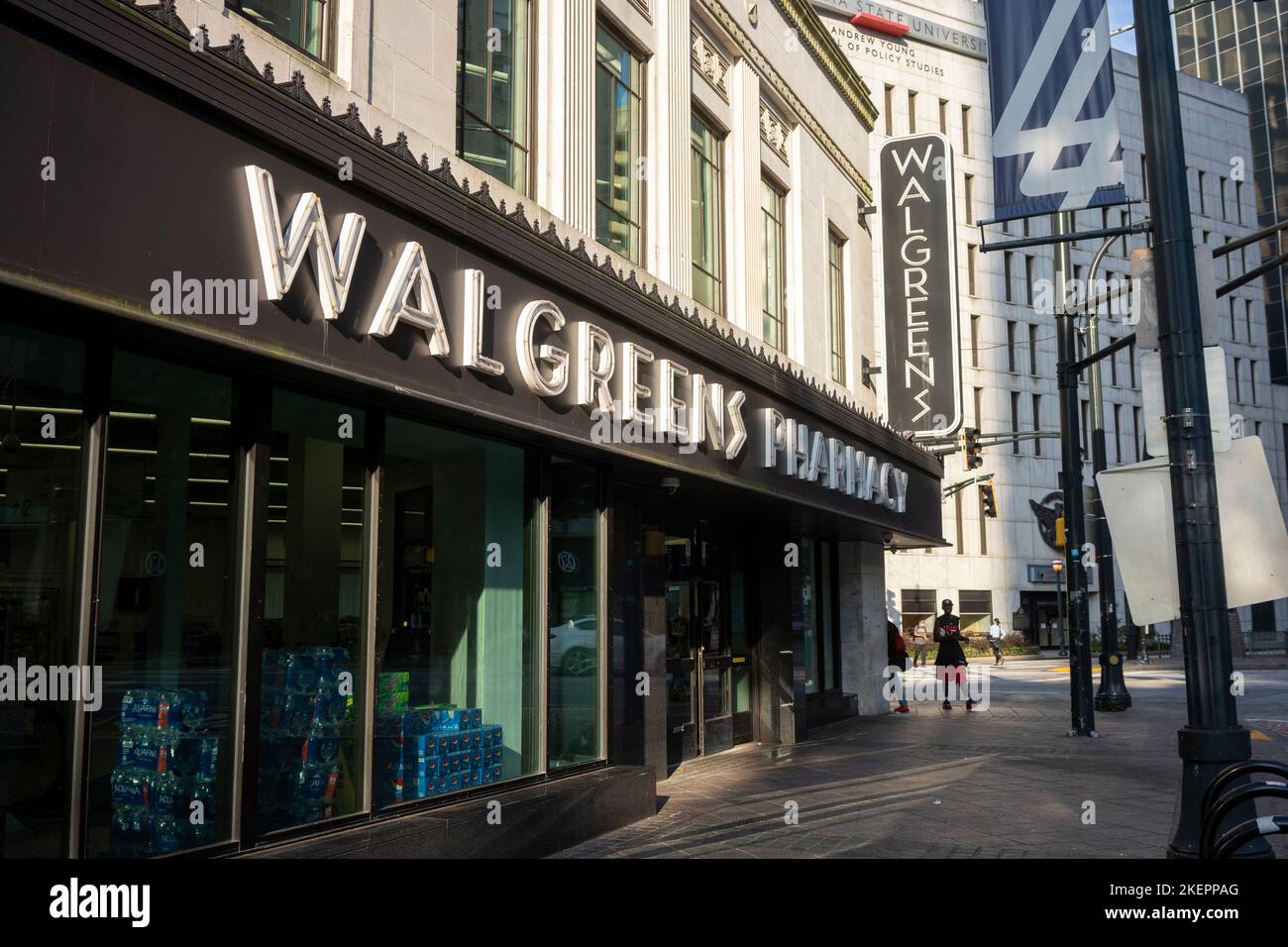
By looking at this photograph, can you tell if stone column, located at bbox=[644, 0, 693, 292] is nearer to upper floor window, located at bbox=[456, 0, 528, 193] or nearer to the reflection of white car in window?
upper floor window, located at bbox=[456, 0, 528, 193]

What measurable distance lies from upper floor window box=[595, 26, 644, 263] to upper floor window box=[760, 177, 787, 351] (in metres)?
3.38

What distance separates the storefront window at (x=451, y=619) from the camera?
7.71 meters

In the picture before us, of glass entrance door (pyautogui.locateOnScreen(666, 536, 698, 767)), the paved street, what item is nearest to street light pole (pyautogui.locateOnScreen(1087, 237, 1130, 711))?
the paved street

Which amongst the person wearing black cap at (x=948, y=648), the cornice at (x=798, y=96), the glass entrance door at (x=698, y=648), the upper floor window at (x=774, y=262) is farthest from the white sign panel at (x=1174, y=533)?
the person wearing black cap at (x=948, y=648)

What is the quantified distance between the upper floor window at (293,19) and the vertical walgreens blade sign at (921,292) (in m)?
13.4

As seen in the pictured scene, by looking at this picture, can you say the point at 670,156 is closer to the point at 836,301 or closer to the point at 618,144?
the point at 618,144

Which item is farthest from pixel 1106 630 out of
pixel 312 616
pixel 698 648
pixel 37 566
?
pixel 37 566

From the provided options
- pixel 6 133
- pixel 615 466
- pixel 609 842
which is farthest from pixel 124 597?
pixel 615 466

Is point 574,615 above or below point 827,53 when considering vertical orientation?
below

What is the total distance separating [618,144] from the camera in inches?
448

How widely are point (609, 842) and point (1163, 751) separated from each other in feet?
29.5

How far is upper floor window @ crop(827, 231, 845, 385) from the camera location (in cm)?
1784

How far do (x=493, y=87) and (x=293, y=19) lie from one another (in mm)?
2364
